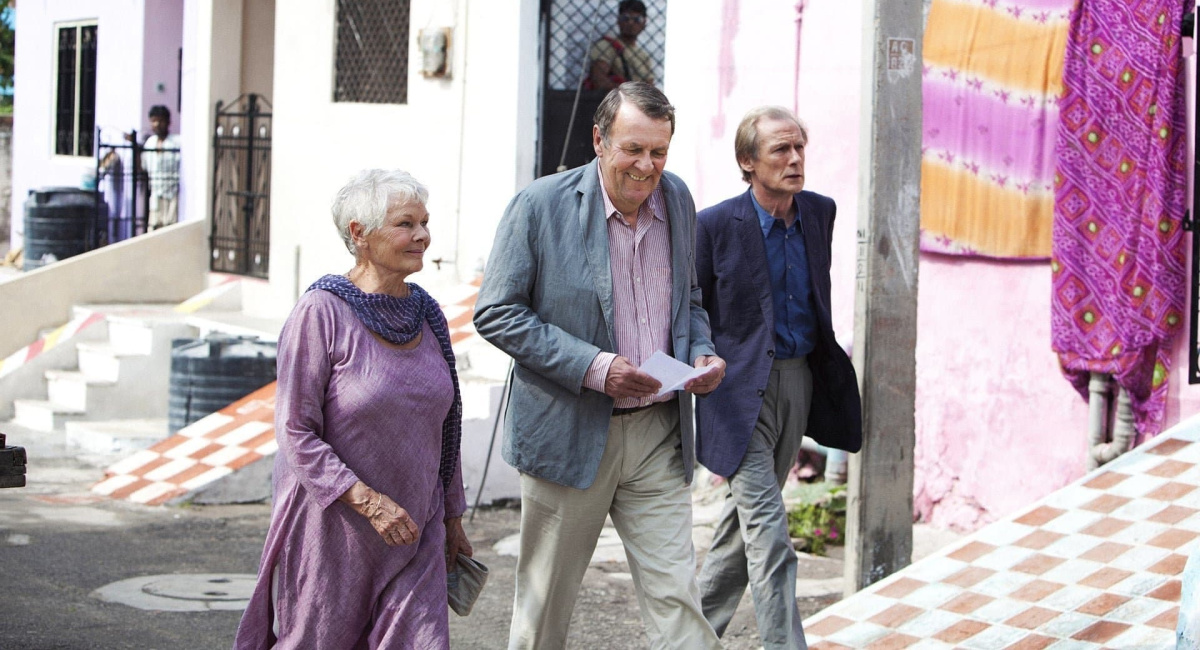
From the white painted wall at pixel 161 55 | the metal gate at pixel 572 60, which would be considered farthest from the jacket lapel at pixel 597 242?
the white painted wall at pixel 161 55

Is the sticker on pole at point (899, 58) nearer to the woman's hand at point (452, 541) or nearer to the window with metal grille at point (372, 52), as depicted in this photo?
the woman's hand at point (452, 541)

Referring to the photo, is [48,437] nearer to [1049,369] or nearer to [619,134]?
[1049,369]

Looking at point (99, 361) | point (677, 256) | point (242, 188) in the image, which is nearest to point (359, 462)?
point (677, 256)

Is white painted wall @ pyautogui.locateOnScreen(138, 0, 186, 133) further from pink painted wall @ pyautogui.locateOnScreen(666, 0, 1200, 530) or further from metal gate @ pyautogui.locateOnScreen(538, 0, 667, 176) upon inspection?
pink painted wall @ pyautogui.locateOnScreen(666, 0, 1200, 530)

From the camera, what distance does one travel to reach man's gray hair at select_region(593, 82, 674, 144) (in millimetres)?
4168

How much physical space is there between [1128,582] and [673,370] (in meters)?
2.15

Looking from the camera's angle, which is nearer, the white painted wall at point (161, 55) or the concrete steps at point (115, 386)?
the concrete steps at point (115, 386)

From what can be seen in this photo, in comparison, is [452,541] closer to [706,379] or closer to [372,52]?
[706,379]

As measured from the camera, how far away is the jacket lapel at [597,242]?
421 centimetres

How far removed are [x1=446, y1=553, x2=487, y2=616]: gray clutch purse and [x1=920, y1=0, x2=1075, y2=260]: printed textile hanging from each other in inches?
151

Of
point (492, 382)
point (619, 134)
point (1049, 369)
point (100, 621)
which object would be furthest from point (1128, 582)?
point (492, 382)

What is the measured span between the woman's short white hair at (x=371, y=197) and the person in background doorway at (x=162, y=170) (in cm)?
1226

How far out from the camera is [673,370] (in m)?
4.09

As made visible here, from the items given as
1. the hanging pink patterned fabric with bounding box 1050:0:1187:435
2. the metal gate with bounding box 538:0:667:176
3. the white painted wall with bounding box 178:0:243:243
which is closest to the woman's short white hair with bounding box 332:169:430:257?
the hanging pink patterned fabric with bounding box 1050:0:1187:435
